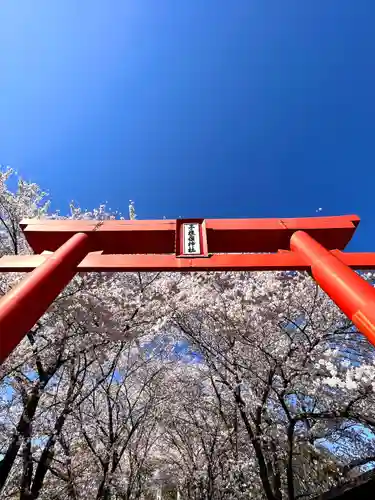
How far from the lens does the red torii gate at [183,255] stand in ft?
8.23

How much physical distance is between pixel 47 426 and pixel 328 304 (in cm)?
643

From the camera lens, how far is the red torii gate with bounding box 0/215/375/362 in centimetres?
251

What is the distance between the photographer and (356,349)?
668 cm

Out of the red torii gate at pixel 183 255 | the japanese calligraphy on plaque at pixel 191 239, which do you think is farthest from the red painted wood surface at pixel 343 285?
the japanese calligraphy on plaque at pixel 191 239

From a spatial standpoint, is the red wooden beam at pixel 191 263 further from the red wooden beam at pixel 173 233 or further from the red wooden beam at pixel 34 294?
the red wooden beam at pixel 173 233

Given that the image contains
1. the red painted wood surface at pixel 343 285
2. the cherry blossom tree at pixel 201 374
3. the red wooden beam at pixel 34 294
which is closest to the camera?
the red wooden beam at pixel 34 294

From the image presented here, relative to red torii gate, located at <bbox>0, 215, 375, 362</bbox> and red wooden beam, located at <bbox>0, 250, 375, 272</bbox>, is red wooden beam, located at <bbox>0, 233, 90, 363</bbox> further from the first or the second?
red wooden beam, located at <bbox>0, 250, 375, 272</bbox>

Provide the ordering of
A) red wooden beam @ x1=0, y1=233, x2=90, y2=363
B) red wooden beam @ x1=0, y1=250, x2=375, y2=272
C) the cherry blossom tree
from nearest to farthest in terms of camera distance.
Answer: red wooden beam @ x1=0, y1=233, x2=90, y2=363
red wooden beam @ x1=0, y1=250, x2=375, y2=272
the cherry blossom tree

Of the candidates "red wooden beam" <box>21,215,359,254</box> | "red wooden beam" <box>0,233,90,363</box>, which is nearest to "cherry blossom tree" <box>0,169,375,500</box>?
"red wooden beam" <box>21,215,359,254</box>

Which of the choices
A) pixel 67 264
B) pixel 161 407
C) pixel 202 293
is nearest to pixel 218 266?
pixel 67 264

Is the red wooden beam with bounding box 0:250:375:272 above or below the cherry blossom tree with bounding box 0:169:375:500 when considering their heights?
→ below

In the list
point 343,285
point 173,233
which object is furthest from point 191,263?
point 343,285

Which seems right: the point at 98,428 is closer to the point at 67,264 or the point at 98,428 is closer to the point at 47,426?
the point at 47,426

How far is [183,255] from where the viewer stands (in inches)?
137
